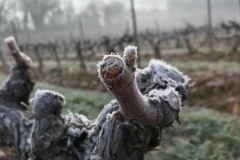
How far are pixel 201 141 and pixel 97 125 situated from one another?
219 cm

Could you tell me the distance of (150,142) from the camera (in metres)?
2.44

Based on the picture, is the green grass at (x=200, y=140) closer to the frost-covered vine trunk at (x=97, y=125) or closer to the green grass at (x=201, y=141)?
the green grass at (x=201, y=141)

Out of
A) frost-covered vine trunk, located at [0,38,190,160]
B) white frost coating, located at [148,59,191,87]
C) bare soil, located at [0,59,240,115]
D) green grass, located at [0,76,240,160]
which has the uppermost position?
white frost coating, located at [148,59,191,87]

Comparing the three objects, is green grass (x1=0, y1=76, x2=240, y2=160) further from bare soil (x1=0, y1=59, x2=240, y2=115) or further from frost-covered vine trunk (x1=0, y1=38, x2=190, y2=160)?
frost-covered vine trunk (x1=0, y1=38, x2=190, y2=160)

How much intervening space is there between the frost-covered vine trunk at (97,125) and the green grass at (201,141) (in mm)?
1347

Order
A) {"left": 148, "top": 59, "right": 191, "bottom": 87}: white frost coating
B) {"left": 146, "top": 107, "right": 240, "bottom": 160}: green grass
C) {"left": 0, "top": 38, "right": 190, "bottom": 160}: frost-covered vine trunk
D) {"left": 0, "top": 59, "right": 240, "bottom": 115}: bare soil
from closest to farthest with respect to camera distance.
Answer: {"left": 0, "top": 38, "right": 190, "bottom": 160}: frost-covered vine trunk → {"left": 148, "top": 59, "right": 191, "bottom": 87}: white frost coating → {"left": 146, "top": 107, "right": 240, "bottom": 160}: green grass → {"left": 0, "top": 59, "right": 240, "bottom": 115}: bare soil

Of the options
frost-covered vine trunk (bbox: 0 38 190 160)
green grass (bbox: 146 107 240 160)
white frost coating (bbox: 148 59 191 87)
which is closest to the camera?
frost-covered vine trunk (bbox: 0 38 190 160)

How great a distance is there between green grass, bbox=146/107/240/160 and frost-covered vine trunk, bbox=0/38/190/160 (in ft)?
4.42

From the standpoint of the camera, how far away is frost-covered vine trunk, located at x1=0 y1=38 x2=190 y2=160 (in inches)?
73.4

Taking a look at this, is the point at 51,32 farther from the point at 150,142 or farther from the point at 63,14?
the point at 150,142

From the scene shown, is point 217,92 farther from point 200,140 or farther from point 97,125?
point 97,125

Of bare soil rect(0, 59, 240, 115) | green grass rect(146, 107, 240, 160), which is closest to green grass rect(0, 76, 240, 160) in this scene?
green grass rect(146, 107, 240, 160)

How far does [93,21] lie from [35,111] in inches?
1822

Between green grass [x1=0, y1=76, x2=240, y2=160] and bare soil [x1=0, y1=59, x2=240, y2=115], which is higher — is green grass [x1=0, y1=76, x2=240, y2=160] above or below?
above
